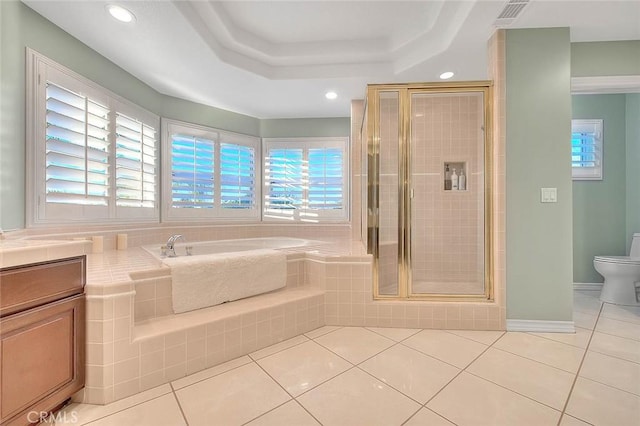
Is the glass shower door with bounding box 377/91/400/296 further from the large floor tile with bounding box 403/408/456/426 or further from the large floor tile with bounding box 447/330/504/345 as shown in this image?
the large floor tile with bounding box 403/408/456/426

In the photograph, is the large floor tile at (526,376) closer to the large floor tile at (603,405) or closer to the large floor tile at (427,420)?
the large floor tile at (603,405)

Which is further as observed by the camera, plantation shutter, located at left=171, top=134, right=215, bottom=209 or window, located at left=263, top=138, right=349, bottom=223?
window, located at left=263, top=138, right=349, bottom=223

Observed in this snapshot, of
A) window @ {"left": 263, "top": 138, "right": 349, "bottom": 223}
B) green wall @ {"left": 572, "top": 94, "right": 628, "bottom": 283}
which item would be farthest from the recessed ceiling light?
green wall @ {"left": 572, "top": 94, "right": 628, "bottom": 283}

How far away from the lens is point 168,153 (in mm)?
3033

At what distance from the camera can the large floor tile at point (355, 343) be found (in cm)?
164

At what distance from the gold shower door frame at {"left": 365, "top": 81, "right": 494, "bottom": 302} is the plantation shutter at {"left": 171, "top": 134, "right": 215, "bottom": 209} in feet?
7.01

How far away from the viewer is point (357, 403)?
1.22m

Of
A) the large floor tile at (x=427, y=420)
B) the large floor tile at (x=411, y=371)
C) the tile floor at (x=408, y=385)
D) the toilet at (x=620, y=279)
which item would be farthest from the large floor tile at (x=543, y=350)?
the toilet at (x=620, y=279)

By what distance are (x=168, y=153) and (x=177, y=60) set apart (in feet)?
3.68

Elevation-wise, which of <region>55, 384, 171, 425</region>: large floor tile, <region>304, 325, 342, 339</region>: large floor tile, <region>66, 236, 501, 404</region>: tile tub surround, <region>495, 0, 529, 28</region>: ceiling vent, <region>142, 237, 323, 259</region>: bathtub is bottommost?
<region>55, 384, 171, 425</region>: large floor tile

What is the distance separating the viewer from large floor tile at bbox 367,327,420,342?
1.88m

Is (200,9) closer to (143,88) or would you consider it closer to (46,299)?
(143,88)

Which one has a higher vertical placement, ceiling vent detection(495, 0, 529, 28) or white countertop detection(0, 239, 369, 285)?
ceiling vent detection(495, 0, 529, 28)

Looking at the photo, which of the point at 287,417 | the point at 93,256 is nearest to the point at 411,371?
the point at 287,417
